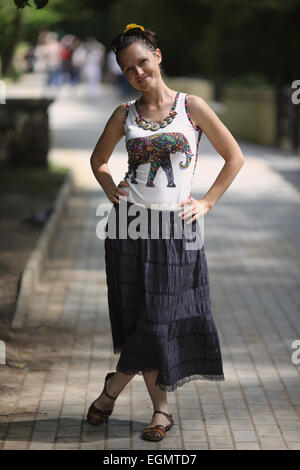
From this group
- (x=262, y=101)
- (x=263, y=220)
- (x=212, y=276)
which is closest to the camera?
(x=212, y=276)

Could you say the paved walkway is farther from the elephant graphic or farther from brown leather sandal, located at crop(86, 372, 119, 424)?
the elephant graphic

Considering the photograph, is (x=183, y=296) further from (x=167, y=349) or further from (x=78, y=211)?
(x=78, y=211)

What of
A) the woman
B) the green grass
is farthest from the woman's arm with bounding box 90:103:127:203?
the green grass

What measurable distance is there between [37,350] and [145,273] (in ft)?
7.00

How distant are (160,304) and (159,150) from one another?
747mm

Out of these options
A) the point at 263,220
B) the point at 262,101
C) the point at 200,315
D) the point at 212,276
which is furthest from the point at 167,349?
the point at 262,101

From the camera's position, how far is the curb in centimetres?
711

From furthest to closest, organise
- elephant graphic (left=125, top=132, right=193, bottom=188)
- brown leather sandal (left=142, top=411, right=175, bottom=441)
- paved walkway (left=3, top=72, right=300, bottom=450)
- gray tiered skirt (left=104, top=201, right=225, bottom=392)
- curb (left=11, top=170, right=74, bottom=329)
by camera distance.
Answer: curb (left=11, top=170, right=74, bottom=329) → paved walkway (left=3, top=72, right=300, bottom=450) → brown leather sandal (left=142, top=411, right=175, bottom=441) → gray tiered skirt (left=104, top=201, right=225, bottom=392) → elephant graphic (left=125, top=132, right=193, bottom=188)

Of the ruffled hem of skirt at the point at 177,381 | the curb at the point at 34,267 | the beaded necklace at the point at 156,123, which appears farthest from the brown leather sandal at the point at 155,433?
the curb at the point at 34,267

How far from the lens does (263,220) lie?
1178 centimetres

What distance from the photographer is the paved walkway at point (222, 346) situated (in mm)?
4785

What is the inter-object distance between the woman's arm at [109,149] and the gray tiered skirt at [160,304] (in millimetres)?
94
